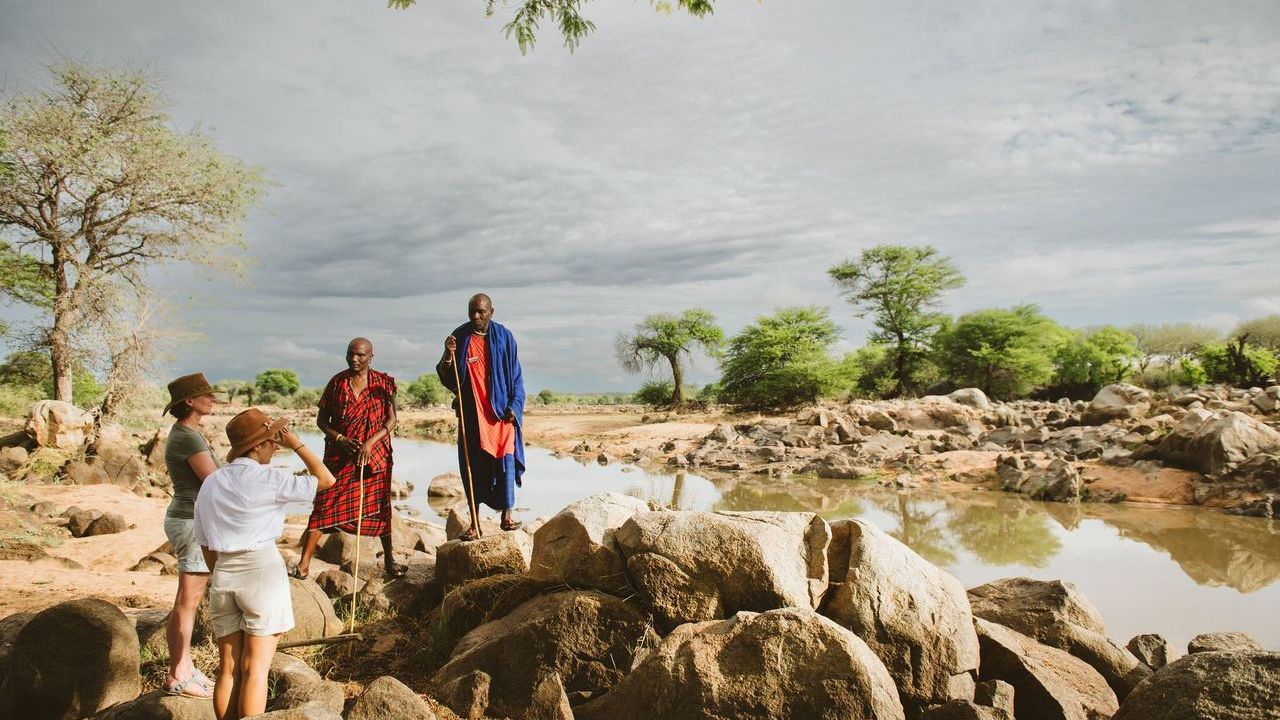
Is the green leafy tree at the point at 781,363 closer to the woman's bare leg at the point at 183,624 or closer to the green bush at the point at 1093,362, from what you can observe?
the green bush at the point at 1093,362

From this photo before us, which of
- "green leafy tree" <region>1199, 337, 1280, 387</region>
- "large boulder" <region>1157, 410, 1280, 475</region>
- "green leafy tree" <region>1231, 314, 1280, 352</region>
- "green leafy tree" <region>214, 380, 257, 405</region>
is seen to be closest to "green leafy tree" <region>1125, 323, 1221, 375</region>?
"green leafy tree" <region>1231, 314, 1280, 352</region>

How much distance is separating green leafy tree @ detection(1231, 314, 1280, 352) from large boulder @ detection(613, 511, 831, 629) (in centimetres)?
5348

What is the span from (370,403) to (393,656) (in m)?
2.05

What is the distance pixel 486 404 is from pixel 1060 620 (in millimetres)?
4687

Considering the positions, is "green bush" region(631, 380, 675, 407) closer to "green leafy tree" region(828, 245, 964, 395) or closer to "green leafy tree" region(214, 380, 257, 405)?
"green leafy tree" region(828, 245, 964, 395)

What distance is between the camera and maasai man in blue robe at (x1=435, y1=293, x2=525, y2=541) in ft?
20.1

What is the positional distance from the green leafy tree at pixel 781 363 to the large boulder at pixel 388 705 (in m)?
29.1

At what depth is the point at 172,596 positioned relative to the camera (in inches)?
251

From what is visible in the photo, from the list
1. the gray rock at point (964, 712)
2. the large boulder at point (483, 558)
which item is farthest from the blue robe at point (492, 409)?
the gray rock at point (964, 712)

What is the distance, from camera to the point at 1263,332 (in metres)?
44.5

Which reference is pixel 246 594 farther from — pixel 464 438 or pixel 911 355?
pixel 911 355

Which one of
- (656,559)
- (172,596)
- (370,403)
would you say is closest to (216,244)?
(172,596)

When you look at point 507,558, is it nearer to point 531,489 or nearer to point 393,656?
point 393,656

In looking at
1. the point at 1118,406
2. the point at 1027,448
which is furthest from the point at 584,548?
the point at 1118,406
